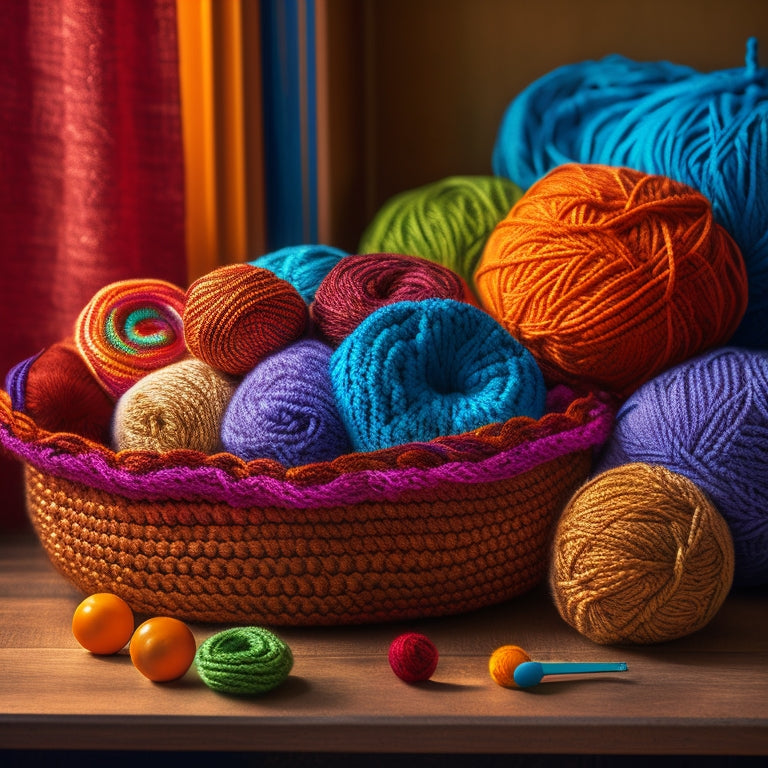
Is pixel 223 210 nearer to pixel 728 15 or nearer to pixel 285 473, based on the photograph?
pixel 285 473

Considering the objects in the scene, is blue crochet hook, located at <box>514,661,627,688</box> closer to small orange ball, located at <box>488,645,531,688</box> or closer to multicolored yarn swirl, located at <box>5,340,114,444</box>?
small orange ball, located at <box>488,645,531,688</box>

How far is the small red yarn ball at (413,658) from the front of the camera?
25.0 inches

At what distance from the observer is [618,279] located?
0.80m

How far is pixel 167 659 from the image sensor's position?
634 millimetres

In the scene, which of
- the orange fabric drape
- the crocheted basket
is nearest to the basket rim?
the crocheted basket

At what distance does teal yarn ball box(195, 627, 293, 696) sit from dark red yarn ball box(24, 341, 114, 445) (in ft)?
0.88

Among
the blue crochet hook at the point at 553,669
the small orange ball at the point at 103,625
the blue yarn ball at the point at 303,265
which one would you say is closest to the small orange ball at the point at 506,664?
the blue crochet hook at the point at 553,669

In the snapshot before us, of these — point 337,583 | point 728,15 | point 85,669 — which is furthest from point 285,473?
point 728,15

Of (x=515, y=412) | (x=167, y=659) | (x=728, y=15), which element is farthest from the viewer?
(x=728, y=15)

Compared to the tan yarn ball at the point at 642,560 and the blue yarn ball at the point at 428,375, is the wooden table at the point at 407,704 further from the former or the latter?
the blue yarn ball at the point at 428,375

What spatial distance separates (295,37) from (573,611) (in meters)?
0.71

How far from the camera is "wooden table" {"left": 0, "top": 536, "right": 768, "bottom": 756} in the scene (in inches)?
23.3

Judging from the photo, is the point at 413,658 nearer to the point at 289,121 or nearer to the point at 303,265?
the point at 303,265

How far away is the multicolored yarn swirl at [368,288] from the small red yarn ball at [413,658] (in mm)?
282
